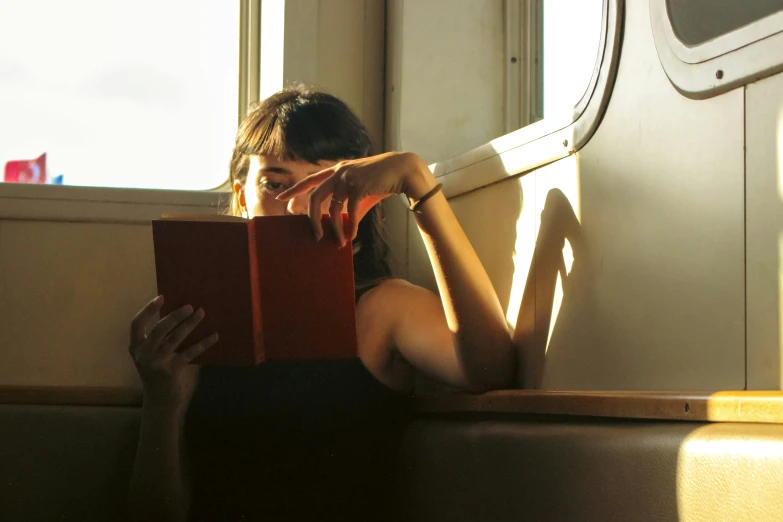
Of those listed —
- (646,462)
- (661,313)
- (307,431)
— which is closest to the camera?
(646,462)

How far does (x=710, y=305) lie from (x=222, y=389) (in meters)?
0.81

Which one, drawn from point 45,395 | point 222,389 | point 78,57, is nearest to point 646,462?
point 222,389

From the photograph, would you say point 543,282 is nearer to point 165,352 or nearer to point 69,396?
point 165,352

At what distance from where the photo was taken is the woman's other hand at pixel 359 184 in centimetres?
117

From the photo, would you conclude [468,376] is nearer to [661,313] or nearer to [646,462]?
[661,313]

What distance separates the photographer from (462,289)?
4.09 ft

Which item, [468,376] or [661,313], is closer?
[661,313]

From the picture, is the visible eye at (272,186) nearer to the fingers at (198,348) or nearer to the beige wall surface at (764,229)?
the fingers at (198,348)

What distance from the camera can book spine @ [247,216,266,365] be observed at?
3.89 ft

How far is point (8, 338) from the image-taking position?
202cm

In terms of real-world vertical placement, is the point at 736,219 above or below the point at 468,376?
above

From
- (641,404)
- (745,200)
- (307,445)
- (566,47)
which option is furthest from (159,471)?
(566,47)

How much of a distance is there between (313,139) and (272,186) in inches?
4.3

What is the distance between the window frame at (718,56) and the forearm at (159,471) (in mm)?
948
